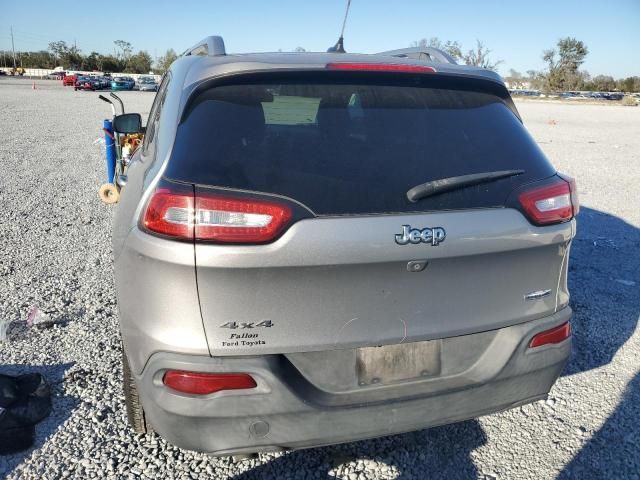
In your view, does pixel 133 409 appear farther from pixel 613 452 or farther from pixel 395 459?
pixel 613 452

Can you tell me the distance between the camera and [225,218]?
1.74 m

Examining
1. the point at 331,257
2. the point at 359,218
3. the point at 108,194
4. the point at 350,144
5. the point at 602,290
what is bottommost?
the point at 602,290

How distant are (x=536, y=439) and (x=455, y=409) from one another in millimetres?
913

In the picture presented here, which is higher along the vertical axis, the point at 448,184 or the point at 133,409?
the point at 448,184

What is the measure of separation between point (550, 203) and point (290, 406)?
4.44 ft

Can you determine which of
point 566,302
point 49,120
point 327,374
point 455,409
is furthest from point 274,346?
point 49,120

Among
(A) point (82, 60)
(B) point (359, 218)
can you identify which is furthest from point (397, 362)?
(A) point (82, 60)

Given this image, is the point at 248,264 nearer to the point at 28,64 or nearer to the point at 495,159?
the point at 495,159

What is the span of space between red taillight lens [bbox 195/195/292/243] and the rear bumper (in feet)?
1.45

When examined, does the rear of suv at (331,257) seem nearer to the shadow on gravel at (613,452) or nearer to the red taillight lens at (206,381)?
the red taillight lens at (206,381)

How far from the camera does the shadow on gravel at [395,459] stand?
2.44 metres

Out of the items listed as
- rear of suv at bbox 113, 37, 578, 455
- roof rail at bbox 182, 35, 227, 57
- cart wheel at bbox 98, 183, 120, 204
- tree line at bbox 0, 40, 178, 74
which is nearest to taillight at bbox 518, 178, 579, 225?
rear of suv at bbox 113, 37, 578, 455

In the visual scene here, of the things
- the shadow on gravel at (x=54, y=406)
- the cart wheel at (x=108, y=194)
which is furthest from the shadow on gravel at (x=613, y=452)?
the cart wheel at (x=108, y=194)

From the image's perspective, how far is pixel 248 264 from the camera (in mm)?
1747
